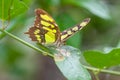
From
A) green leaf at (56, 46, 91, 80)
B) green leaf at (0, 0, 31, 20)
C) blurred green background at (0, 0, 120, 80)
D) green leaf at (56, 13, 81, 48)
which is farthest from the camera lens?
blurred green background at (0, 0, 120, 80)

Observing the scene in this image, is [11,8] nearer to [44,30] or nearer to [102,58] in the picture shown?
[44,30]

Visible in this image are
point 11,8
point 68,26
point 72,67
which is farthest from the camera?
point 68,26

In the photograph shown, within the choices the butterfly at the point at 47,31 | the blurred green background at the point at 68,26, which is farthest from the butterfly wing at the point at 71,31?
the blurred green background at the point at 68,26

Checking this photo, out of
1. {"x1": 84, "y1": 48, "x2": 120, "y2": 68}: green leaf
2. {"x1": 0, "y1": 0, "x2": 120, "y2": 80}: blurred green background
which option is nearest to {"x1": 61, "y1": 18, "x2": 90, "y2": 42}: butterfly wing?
{"x1": 84, "y1": 48, "x2": 120, "y2": 68}: green leaf

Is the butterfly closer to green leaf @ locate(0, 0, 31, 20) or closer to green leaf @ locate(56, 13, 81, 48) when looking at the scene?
green leaf @ locate(0, 0, 31, 20)

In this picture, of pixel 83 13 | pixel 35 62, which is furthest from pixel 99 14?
pixel 35 62

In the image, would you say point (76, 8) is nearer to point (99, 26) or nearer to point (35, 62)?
point (99, 26)

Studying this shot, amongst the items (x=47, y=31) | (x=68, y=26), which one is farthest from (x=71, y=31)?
(x=68, y=26)
